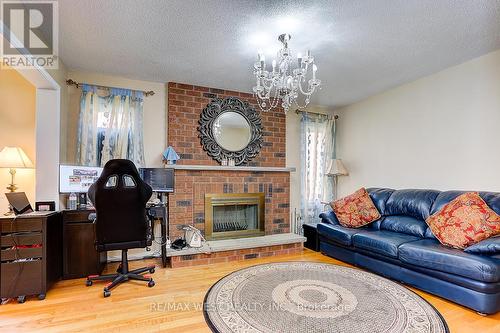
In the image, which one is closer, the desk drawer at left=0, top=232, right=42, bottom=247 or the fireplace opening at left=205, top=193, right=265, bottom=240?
the desk drawer at left=0, top=232, right=42, bottom=247

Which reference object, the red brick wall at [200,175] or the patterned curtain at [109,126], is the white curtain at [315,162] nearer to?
the red brick wall at [200,175]

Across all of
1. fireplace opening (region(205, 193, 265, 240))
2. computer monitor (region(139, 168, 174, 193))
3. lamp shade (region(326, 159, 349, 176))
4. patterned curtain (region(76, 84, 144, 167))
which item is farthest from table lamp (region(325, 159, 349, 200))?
patterned curtain (region(76, 84, 144, 167))

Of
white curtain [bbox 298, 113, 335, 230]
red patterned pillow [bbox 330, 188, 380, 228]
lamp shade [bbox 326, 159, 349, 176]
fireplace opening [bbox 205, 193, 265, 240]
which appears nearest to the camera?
red patterned pillow [bbox 330, 188, 380, 228]

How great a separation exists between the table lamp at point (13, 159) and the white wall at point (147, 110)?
1.50ft

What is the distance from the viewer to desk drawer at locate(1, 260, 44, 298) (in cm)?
232

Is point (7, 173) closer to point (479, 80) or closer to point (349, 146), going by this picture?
point (349, 146)

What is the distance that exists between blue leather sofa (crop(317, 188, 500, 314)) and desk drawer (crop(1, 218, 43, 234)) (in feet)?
11.0

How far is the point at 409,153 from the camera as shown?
3.79m

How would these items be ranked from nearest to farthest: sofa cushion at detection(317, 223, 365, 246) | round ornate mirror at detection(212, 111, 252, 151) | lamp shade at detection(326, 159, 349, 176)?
sofa cushion at detection(317, 223, 365, 246)
round ornate mirror at detection(212, 111, 252, 151)
lamp shade at detection(326, 159, 349, 176)

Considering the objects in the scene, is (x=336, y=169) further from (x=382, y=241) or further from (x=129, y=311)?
(x=129, y=311)

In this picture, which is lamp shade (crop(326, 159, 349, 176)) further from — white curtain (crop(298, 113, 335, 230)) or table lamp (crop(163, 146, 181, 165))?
table lamp (crop(163, 146, 181, 165))

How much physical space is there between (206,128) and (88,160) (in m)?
1.62
